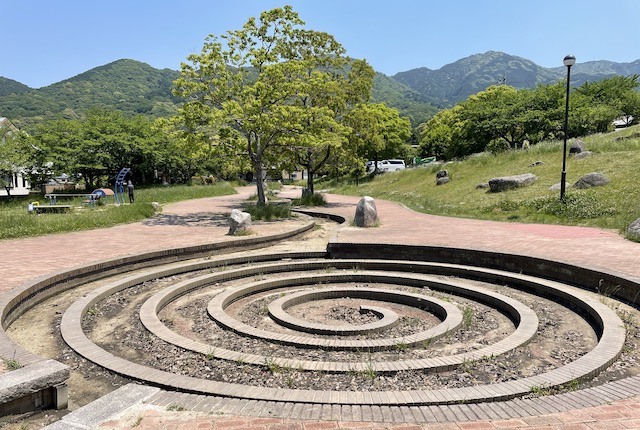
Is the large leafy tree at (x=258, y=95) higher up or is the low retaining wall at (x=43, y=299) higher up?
the large leafy tree at (x=258, y=95)

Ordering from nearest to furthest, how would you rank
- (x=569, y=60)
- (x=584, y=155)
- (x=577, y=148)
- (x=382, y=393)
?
(x=382, y=393) < (x=569, y=60) < (x=584, y=155) < (x=577, y=148)

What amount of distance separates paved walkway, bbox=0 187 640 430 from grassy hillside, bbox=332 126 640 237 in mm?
2144

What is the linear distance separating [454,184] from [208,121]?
1656cm

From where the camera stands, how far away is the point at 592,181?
59.5ft

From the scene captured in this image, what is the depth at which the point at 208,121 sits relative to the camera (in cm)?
1830

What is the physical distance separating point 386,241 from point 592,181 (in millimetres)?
11987

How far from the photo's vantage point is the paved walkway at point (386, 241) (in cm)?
345

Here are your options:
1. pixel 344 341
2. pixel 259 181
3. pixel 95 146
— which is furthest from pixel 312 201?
pixel 95 146

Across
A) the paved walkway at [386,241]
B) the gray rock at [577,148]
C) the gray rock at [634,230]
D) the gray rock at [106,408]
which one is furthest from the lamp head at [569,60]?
the gray rock at [106,408]

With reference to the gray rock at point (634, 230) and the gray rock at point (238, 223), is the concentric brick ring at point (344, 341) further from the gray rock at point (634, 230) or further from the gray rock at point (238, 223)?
the gray rock at point (634, 230)

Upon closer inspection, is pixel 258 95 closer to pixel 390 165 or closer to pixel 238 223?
pixel 238 223

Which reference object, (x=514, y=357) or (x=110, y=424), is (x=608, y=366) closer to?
(x=514, y=357)

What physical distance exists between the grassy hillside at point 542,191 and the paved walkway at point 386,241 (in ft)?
7.03

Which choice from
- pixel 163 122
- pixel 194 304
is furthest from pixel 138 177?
pixel 194 304
